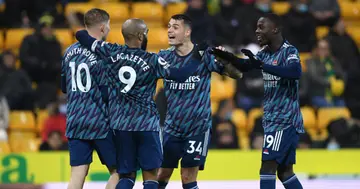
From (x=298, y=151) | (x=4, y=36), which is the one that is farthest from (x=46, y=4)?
(x=298, y=151)

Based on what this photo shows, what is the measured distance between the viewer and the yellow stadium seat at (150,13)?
50.9 ft

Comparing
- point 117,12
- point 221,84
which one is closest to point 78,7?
point 117,12

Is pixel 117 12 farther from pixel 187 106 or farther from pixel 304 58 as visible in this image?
pixel 187 106

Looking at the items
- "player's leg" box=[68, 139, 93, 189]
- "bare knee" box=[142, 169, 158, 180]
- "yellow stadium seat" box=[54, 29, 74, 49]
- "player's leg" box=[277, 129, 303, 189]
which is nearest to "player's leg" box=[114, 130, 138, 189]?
"bare knee" box=[142, 169, 158, 180]

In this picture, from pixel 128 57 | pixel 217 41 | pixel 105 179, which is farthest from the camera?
pixel 217 41

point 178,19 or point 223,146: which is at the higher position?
point 178,19

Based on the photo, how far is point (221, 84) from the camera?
560 inches

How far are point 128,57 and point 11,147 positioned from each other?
5.83 meters

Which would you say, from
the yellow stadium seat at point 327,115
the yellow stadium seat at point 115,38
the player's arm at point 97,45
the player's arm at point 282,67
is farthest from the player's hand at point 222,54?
the yellow stadium seat at point 115,38

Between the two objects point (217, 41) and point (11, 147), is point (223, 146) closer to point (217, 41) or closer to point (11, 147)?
point (217, 41)

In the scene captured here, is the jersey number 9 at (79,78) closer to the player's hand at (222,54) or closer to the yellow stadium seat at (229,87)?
the player's hand at (222,54)

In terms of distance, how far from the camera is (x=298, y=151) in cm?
1213

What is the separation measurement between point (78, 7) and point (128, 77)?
7.86 metres

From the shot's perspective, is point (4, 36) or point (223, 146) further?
point (4, 36)
